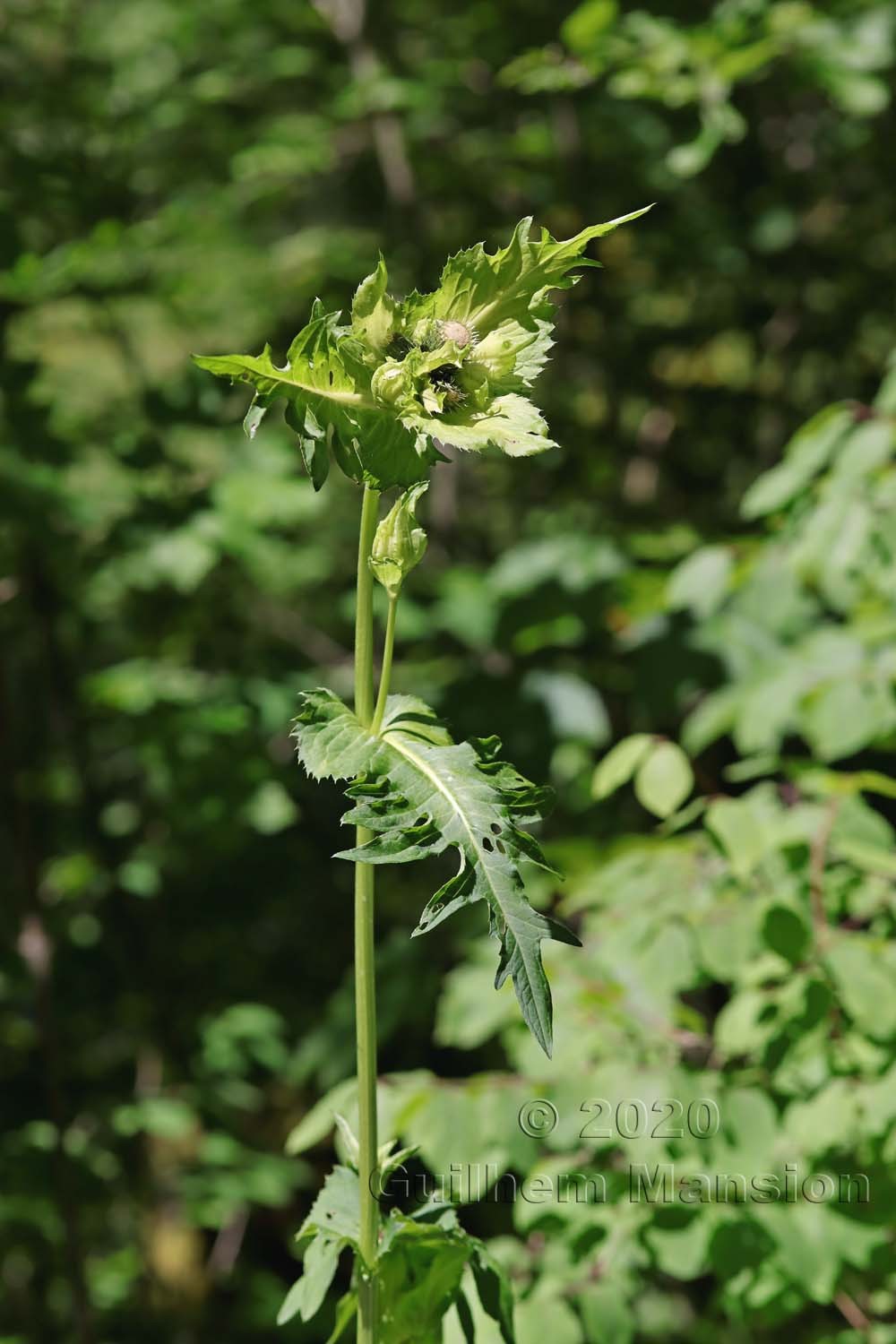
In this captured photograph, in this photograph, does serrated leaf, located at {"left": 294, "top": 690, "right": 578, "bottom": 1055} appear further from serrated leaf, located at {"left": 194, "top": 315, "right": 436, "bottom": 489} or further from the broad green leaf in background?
the broad green leaf in background

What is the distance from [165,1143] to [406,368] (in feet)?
11.2

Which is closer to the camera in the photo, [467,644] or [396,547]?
[396,547]

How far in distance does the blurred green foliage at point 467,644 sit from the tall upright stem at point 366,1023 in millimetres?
468

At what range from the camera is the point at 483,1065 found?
133 inches

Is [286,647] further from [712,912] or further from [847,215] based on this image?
[847,215]

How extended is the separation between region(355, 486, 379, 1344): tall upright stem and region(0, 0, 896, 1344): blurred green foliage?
1.54ft

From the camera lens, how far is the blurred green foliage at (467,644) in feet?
4.66

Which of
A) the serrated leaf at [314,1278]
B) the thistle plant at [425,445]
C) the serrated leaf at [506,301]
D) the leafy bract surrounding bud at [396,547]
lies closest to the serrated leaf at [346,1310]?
the serrated leaf at [314,1278]

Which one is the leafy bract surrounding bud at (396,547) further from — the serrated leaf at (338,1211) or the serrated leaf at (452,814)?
the serrated leaf at (338,1211)

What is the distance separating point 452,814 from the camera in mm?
736

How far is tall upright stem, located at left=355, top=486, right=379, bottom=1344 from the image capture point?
825 millimetres

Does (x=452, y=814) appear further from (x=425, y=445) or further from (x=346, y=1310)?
(x=346, y=1310)

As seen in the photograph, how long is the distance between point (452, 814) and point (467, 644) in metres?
2.08

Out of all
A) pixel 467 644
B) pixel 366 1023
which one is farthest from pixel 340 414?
pixel 467 644
